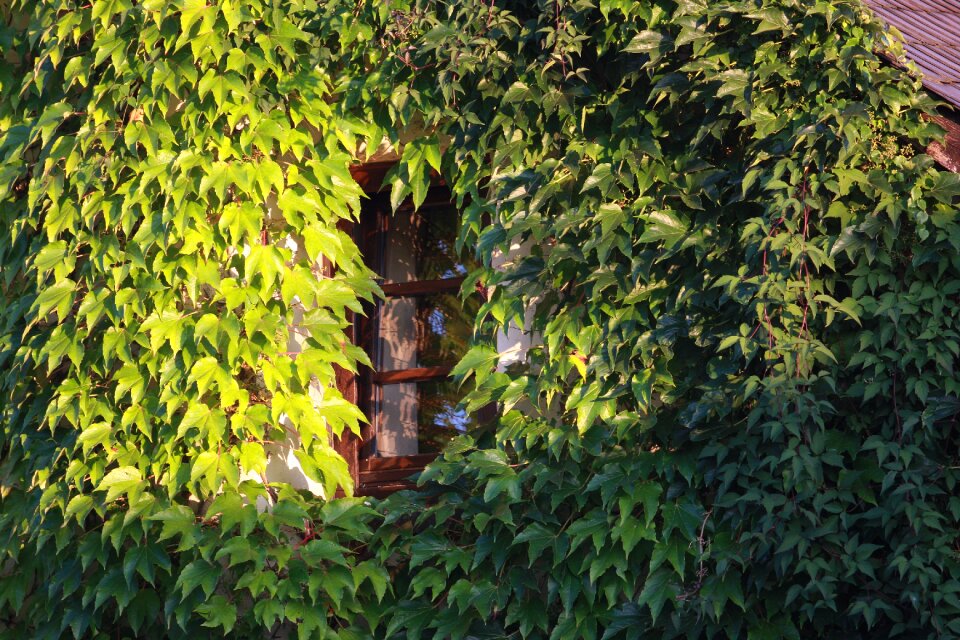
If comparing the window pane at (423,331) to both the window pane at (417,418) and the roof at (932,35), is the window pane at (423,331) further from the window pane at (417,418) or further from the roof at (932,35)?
the roof at (932,35)

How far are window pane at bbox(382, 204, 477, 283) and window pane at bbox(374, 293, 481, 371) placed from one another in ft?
0.37

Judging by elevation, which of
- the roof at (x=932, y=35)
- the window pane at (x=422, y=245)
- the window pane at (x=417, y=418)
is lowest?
the window pane at (x=417, y=418)

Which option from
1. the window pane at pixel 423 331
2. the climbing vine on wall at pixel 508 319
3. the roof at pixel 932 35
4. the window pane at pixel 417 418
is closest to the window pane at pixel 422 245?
the window pane at pixel 423 331

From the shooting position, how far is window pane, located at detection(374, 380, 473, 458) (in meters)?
5.13

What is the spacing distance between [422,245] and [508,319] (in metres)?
0.88

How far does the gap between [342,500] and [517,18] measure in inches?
74.1

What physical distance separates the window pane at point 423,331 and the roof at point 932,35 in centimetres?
188

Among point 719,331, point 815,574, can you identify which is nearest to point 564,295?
point 719,331

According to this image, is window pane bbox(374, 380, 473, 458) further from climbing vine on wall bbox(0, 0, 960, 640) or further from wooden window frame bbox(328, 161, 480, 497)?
climbing vine on wall bbox(0, 0, 960, 640)

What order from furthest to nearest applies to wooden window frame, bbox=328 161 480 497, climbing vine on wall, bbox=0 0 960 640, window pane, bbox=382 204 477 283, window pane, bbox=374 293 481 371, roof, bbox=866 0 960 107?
window pane, bbox=382 204 477 283
window pane, bbox=374 293 481 371
wooden window frame, bbox=328 161 480 497
roof, bbox=866 0 960 107
climbing vine on wall, bbox=0 0 960 640

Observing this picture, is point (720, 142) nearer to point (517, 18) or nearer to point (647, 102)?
point (647, 102)

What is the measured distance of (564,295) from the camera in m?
4.64


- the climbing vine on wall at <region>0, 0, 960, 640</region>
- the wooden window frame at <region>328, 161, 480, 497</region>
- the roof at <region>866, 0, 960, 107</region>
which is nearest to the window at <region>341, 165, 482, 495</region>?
the wooden window frame at <region>328, 161, 480, 497</region>

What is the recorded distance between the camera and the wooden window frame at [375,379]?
16.5ft
